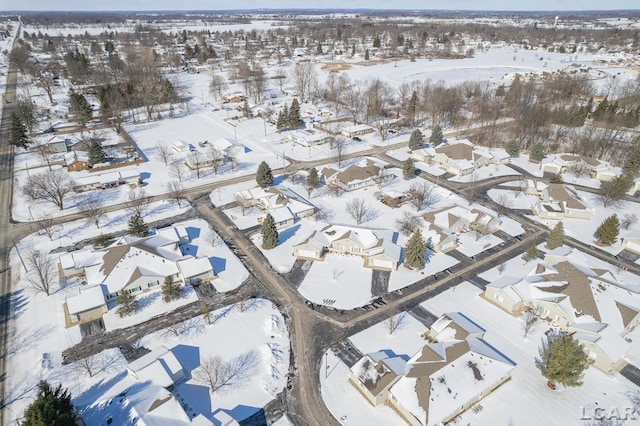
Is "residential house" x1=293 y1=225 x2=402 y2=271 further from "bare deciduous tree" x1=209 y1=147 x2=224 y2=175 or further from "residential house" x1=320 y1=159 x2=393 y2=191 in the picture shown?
"bare deciduous tree" x1=209 y1=147 x2=224 y2=175

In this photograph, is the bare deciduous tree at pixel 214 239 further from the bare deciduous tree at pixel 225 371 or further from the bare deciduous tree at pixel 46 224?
the bare deciduous tree at pixel 46 224

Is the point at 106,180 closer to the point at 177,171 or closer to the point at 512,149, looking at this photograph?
the point at 177,171

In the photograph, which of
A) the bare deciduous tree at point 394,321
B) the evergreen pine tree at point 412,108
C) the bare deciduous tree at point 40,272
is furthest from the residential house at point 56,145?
the evergreen pine tree at point 412,108

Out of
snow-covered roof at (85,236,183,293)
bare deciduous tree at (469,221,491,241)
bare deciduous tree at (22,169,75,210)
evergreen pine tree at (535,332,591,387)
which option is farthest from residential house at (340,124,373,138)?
evergreen pine tree at (535,332,591,387)

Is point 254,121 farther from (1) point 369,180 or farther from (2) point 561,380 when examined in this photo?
(2) point 561,380

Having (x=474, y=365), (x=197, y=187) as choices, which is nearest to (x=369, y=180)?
(x=197, y=187)
